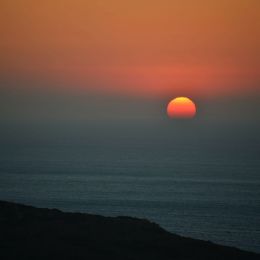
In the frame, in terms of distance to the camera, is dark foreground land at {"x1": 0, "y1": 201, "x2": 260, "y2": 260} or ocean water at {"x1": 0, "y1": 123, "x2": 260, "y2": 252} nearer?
dark foreground land at {"x1": 0, "y1": 201, "x2": 260, "y2": 260}

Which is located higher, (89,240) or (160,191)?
(160,191)

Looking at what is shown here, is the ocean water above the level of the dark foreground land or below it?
above

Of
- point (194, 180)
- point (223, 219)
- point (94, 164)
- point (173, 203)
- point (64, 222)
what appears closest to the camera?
point (64, 222)

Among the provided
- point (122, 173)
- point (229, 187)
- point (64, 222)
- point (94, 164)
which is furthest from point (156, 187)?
point (64, 222)

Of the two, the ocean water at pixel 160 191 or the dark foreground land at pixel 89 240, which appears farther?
the ocean water at pixel 160 191

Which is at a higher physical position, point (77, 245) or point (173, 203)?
point (173, 203)

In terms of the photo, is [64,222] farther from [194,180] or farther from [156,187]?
[194,180]

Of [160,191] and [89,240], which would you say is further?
[160,191]

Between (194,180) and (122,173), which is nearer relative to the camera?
(194,180)
